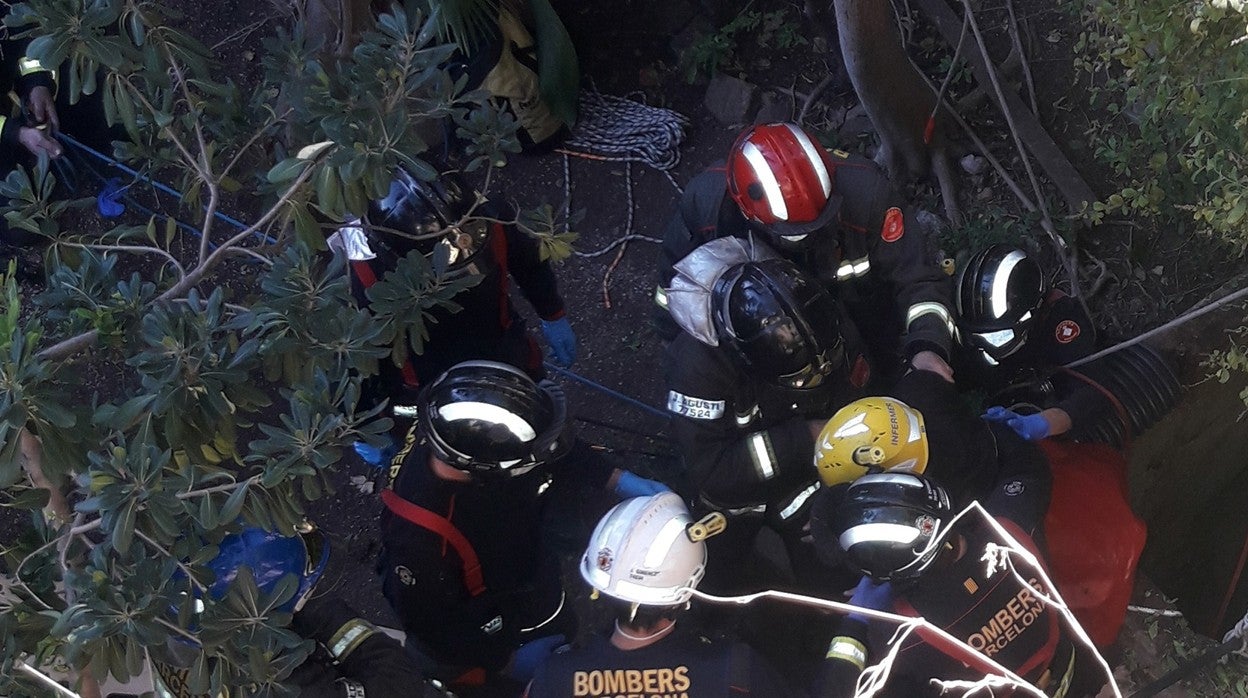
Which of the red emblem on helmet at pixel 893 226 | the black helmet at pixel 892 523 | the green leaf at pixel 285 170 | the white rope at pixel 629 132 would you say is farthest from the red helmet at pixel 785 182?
the white rope at pixel 629 132

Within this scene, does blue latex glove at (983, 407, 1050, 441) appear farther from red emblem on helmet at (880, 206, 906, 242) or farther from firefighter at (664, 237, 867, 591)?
red emblem on helmet at (880, 206, 906, 242)

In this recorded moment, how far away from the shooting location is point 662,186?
17.9ft

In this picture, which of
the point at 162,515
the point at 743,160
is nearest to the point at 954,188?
the point at 743,160

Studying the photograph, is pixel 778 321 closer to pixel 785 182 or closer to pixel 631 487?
pixel 785 182

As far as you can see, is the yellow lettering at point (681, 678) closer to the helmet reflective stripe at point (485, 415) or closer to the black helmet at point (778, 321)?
the helmet reflective stripe at point (485, 415)

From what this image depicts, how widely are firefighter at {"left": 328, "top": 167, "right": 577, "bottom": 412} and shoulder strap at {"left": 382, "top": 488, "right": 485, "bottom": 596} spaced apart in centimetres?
57

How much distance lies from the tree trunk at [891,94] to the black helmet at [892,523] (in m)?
2.38

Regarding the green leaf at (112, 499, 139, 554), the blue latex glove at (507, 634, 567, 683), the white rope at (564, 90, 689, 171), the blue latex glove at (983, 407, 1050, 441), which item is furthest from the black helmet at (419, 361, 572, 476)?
the white rope at (564, 90, 689, 171)

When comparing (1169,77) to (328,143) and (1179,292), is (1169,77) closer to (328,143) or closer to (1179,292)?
(1179,292)

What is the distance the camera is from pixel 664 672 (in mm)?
2479

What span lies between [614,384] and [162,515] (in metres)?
3.28

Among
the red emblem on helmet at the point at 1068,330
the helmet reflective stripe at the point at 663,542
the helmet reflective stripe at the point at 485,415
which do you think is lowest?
the helmet reflective stripe at the point at 663,542

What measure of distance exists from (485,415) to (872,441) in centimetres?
130

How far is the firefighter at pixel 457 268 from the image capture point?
9.76ft
